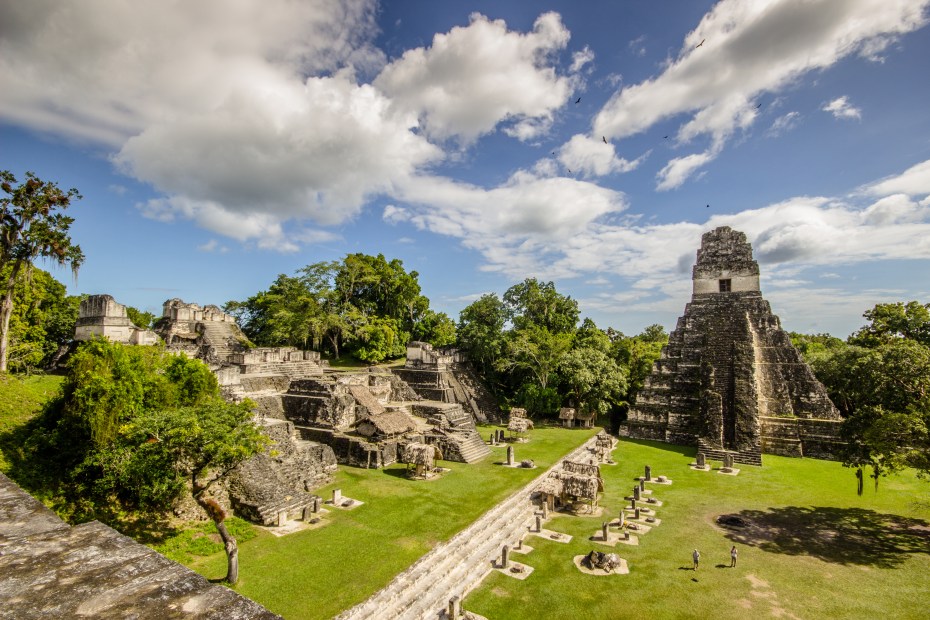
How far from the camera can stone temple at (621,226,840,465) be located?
23.8 meters

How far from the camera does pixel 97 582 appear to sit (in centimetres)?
269

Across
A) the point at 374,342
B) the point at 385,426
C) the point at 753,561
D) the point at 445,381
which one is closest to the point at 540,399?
the point at 445,381

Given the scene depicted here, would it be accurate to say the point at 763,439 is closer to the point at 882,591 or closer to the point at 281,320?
the point at 882,591

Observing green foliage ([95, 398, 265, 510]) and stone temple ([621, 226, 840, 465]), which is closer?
green foliage ([95, 398, 265, 510])

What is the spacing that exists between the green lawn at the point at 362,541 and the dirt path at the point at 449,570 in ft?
1.28

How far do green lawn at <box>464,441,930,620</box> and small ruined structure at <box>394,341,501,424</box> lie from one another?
13.4 meters

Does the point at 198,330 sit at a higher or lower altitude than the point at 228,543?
higher

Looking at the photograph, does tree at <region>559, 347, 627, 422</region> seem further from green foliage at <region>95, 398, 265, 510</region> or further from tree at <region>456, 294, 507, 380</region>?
green foliage at <region>95, 398, 265, 510</region>

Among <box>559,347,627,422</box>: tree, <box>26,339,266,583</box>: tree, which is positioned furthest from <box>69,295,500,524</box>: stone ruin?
<box>559,347,627,422</box>: tree

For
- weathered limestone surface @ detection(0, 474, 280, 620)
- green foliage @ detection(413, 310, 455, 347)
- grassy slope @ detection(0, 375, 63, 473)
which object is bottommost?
grassy slope @ detection(0, 375, 63, 473)

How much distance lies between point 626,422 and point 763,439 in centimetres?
713

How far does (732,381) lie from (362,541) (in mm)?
23129

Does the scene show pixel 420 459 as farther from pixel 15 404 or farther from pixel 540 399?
pixel 15 404

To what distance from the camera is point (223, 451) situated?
1161 centimetres
